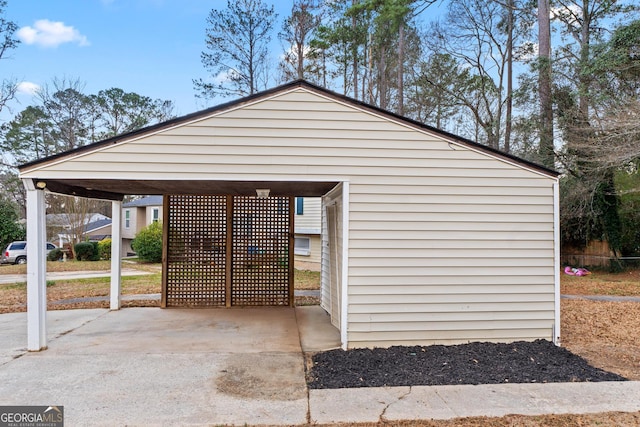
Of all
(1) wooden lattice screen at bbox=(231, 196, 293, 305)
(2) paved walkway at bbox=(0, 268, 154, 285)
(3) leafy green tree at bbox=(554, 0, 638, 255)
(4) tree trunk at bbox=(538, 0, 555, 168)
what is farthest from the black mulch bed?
(2) paved walkway at bbox=(0, 268, 154, 285)

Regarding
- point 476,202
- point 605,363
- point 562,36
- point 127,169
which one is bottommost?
point 605,363

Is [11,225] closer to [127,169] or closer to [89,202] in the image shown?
[89,202]

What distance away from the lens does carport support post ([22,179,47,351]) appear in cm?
455

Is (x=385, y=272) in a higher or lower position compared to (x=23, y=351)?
higher

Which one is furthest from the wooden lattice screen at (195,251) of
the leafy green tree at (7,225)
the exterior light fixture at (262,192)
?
the leafy green tree at (7,225)

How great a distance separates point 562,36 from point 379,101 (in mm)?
7534

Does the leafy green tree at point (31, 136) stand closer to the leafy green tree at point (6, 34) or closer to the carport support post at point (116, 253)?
the leafy green tree at point (6, 34)

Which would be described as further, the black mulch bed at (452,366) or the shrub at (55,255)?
the shrub at (55,255)

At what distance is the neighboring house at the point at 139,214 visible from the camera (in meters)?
24.1

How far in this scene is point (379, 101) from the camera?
18.4 meters

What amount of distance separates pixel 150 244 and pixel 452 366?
1625 centimetres

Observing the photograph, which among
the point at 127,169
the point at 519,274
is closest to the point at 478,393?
the point at 519,274

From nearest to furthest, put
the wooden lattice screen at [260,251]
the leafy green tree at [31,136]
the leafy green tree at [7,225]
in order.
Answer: the wooden lattice screen at [260,251] < the leafy green tree at [7,225] < the leafy green tree at [31,136]

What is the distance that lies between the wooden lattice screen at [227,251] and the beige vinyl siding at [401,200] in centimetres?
277
